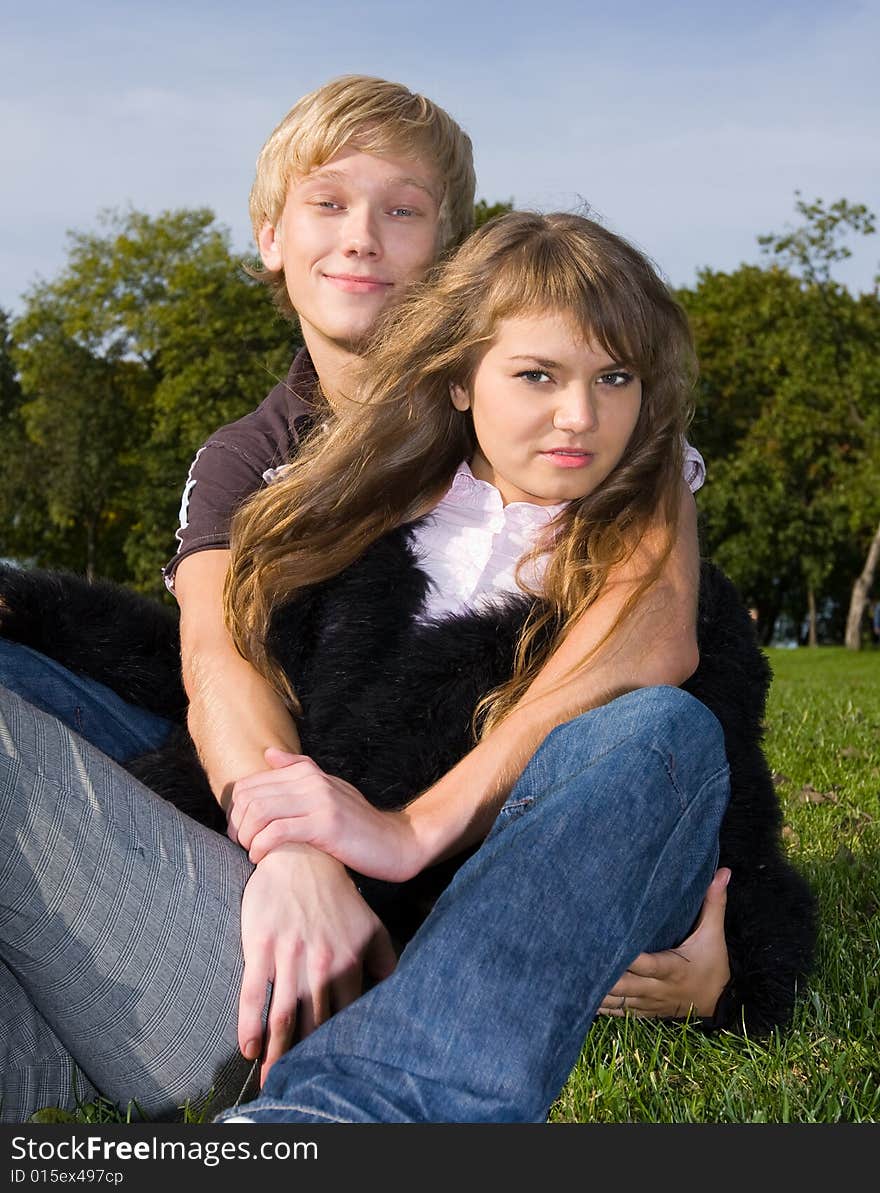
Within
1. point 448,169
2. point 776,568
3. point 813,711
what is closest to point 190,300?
point 776,568

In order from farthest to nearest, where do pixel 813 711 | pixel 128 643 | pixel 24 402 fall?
pixel 24 402
pixel 813 711
pixel 128 643

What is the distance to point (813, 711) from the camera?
877cm

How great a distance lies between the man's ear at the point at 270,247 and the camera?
384cm

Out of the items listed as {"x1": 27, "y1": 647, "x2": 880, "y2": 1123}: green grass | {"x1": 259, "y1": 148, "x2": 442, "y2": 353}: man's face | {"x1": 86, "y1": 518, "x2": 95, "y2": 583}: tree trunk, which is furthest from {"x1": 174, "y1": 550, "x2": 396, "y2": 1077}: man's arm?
{"x1": 86, "y1": 518, "x2": 95, "y2": 583}: tree trunk

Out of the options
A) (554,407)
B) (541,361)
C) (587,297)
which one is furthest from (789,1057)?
(587,297)

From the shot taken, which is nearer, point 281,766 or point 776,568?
point 281,766

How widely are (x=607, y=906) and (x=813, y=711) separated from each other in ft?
23.4

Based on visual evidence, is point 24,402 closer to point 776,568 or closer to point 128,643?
point 776,568

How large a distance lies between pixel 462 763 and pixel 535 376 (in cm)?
96

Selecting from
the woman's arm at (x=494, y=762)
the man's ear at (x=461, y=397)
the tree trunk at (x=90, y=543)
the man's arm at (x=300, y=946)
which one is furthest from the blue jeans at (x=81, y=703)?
the tree trunk at (x=90, y=543)

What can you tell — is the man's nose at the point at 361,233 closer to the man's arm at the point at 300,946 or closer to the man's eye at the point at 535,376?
the man's eye at the point at 535,376

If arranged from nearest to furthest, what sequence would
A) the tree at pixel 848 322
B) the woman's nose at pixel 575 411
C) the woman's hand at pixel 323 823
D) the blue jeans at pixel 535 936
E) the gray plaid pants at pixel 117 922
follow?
the blue jeans at pixel 535 936 → the gray plaid pants at pixel 117 922 → the woman's hand at pixel 323 823 → the woman's nose at pixel 575 411 → the tree at pixel 848 322

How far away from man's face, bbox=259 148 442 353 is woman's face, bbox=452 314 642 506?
2.04 ft

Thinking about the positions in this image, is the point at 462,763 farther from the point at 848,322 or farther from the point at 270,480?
the point at 848,322
